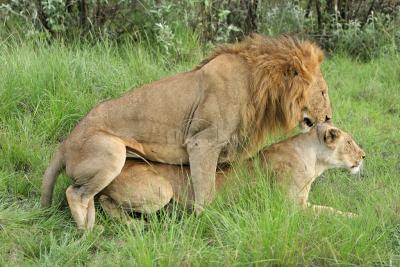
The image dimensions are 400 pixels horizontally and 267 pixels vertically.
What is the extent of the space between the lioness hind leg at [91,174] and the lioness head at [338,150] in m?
1.37

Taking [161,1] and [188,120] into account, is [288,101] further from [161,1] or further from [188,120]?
[161,1]

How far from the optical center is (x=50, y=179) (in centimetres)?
462

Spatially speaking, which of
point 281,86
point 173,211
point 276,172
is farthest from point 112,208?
point 281,86

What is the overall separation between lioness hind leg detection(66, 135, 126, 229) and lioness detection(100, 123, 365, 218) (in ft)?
0.54

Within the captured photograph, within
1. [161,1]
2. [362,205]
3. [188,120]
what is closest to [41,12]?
[161,1]

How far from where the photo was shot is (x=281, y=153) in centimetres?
490

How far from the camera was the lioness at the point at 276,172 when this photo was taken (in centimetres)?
461

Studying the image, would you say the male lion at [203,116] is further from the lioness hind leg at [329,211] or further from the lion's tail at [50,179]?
the lioness hind leg at [329,211]

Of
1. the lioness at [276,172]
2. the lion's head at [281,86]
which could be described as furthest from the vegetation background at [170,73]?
the lion's head at [281,86]

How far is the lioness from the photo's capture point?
15.1 feet

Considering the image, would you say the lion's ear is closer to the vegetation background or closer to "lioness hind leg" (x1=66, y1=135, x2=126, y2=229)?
the vegetation background

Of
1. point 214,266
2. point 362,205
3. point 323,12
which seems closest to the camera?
point 214,266

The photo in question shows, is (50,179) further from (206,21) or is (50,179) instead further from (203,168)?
(206,21)

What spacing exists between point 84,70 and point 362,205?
2.96 metres
